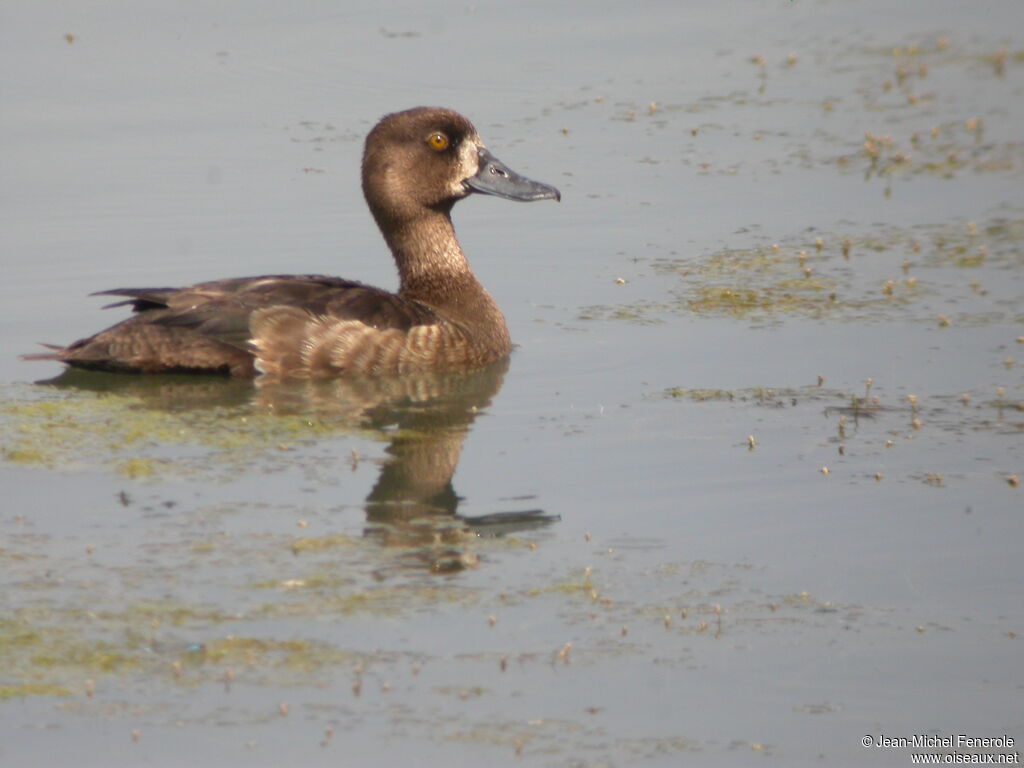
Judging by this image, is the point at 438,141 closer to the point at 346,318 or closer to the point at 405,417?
the point at 346,318

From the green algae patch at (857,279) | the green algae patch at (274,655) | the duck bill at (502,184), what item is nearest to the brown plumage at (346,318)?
the duck bill at (502,184)

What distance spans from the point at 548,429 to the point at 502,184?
268cm

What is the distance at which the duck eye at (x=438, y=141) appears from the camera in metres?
11.8

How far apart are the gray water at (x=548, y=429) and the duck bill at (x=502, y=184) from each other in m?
0.79

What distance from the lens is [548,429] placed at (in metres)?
10.0

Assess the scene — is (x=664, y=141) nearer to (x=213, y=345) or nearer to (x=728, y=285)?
(x=728, y=285)

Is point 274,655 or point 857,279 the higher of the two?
point 857,279

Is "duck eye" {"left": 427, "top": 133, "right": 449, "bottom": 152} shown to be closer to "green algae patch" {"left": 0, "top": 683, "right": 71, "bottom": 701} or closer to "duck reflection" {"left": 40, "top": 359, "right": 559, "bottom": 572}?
"duck reflection" {"left": 40, "top": 359, "right": 559, "bottom": 572}

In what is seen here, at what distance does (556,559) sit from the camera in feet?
26.1

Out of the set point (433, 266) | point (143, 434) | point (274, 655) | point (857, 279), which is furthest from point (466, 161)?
point (274, 655)

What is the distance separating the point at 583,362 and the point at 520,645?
4377mm

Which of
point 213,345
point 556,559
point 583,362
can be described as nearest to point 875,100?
point 583,362

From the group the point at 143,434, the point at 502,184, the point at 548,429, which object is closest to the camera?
the point at 143,434

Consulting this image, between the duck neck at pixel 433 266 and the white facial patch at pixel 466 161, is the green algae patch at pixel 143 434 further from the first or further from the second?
the white facial patch at pixel 466 161
